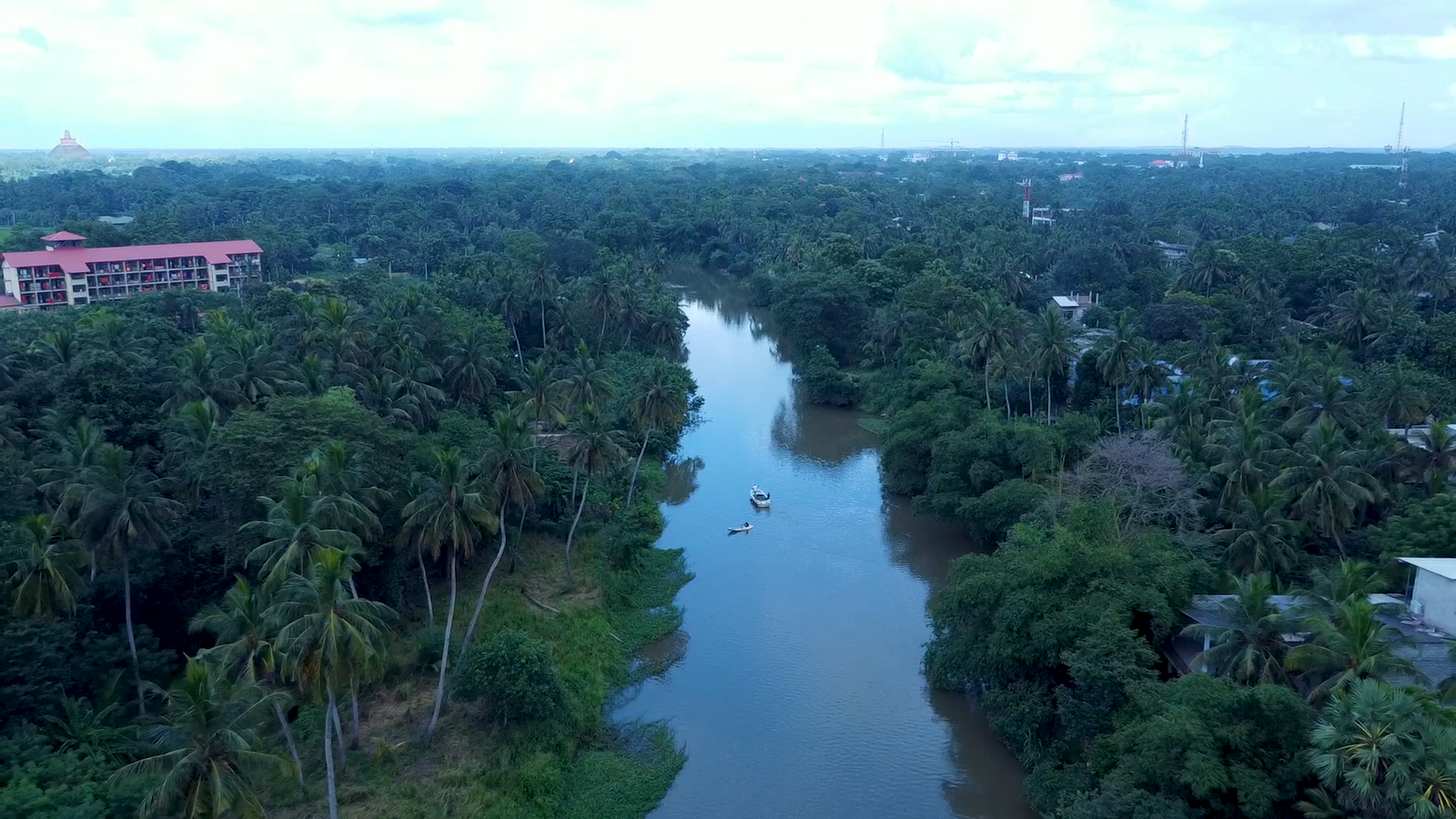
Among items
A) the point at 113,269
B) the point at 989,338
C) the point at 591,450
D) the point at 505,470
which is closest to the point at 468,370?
the point at 591,450

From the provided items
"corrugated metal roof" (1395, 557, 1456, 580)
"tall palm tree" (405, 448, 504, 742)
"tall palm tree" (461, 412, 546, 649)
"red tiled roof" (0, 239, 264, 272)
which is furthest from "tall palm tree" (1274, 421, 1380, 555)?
"red tiled roof" (0, 239, 264, 272)

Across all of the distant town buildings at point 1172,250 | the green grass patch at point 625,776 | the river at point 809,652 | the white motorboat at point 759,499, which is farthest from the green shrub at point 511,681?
the distant town buildings at point 1172,250

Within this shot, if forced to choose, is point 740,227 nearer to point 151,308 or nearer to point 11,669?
point 151,308

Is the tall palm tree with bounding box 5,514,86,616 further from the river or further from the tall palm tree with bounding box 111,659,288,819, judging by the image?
the river

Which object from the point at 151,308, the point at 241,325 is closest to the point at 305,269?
the point at 151,308

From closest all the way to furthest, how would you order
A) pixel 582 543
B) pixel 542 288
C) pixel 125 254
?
1. pixel 582 543
2. pixel 542 288
3. pixel 125 254

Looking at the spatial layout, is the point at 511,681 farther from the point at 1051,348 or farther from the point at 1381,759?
the point at 1051,348
